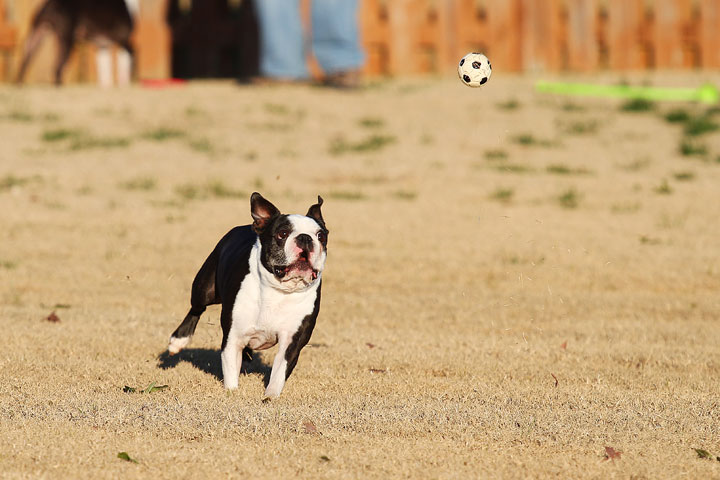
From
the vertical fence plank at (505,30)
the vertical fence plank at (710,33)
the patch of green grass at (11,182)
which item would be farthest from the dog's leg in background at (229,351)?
the vertical fence plank at (710,33)

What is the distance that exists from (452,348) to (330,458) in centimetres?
271

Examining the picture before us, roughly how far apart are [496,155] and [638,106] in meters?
3.89

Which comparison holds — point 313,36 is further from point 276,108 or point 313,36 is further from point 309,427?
point 309,427

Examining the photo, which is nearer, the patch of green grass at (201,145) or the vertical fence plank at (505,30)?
the patch of green grass at (201,145)

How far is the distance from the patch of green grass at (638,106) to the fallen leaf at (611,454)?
13829 millimetres

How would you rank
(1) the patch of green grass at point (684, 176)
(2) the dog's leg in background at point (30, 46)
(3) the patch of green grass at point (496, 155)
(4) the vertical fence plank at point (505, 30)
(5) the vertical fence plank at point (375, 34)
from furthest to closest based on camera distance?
(4) the vertical fence plank at point (505, 30) → (5) the vertical fence plank at point (375, 34) → (2) the dog's leg in background at point (30, 46) → (3) the patch of green grass at point (496, 155) → (1) the patch of green grass at point (684, 176)

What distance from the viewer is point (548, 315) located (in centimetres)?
889

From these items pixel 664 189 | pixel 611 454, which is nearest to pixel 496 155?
pixel 664 189

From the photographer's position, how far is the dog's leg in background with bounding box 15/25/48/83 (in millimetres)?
18391

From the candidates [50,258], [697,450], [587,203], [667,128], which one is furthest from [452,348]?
[667,128]

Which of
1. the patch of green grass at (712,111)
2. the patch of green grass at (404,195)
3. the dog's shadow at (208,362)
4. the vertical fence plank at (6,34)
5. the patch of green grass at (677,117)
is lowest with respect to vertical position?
the dog's shadow at (208,362)

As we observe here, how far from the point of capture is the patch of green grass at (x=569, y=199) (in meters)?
13.1

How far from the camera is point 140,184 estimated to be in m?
13.8

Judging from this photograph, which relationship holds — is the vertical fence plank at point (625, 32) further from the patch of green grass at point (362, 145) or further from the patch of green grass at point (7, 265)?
the patch of green grass at point (7, 265)
